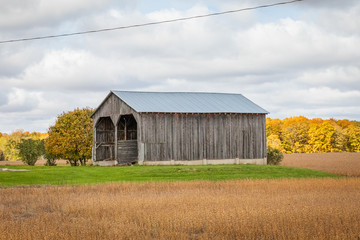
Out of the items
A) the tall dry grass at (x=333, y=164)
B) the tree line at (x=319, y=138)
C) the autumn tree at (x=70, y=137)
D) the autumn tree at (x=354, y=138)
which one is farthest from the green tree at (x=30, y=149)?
the autumn tree at (x=354, y=138)

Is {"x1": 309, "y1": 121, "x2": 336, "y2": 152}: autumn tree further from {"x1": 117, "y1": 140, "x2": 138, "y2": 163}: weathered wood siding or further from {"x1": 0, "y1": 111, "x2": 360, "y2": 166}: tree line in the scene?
{"x1": 117, "y1": 140, "x2": 138, "y2": 163}: weathered wood siding

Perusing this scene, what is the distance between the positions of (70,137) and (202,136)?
49.0 feet

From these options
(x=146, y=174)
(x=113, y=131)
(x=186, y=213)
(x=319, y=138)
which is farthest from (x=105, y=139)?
(x=319, y=138)

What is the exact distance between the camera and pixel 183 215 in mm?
15445

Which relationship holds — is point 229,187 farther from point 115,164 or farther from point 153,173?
point 115,164

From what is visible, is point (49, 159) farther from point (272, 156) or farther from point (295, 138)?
point (295, 138)

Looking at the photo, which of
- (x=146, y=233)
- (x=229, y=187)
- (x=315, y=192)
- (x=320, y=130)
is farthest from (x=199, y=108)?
(x=320, y=130)

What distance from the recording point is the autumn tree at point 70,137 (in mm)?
52312

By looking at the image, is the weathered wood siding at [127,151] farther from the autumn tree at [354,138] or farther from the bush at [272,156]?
the autumn tree at [354,138]

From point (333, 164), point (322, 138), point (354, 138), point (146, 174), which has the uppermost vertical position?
point (322, 138)

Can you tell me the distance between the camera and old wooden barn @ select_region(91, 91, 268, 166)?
1748 inches

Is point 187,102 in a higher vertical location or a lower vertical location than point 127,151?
higher

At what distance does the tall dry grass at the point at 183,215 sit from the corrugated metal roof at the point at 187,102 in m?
21.2

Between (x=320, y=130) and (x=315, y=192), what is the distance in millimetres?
76546
